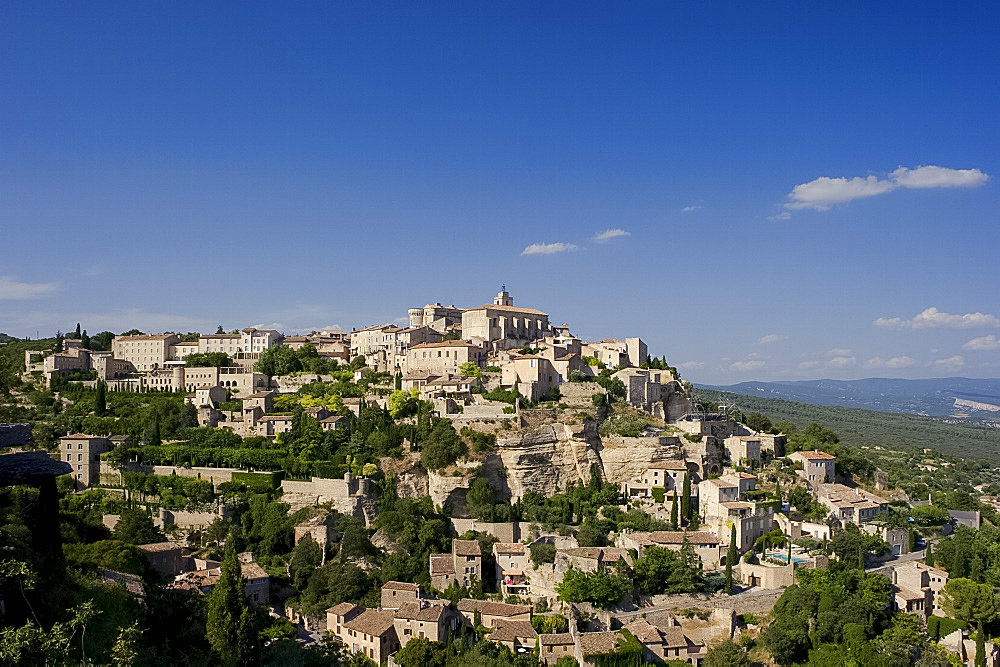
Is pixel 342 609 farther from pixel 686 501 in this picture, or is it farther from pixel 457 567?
pixel 686 501

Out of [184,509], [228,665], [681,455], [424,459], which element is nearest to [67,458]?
[184,509]

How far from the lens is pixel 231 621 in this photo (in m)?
22.9

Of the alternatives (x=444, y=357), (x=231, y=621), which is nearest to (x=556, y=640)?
(x=231, y=621)

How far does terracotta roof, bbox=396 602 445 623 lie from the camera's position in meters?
29.5

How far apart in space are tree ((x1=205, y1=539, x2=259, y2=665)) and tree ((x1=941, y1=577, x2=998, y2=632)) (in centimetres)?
2863

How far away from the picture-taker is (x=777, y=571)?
33969mm

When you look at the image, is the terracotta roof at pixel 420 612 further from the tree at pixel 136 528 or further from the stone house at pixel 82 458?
the stone house at pixel 82 458

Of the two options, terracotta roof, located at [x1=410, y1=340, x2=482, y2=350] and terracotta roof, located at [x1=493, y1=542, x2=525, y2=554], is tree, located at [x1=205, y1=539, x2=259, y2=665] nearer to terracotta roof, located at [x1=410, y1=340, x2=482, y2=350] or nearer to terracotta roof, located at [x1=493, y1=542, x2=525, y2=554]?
terracotta roof, located at [x1=493, y1=542, x2=525, y2=554]

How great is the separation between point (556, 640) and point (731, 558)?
404 inches

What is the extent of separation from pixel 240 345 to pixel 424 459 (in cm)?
2880

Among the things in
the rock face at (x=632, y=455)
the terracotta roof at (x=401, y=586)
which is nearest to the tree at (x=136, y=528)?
the terracotta roof at (x=401, y=586)

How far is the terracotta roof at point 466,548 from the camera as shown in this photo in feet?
111

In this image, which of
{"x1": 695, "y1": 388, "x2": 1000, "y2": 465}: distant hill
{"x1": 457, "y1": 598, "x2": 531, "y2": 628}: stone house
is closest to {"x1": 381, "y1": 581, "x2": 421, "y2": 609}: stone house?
{"x1": 457, "y1": 598, "x2": 531, "y2": 628}: stone house

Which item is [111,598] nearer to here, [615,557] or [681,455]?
[615,557]
